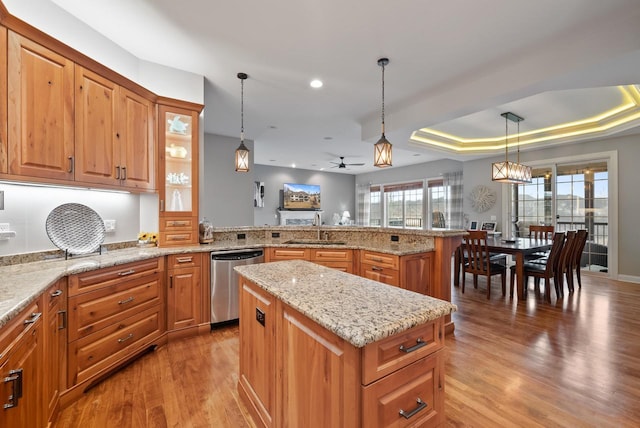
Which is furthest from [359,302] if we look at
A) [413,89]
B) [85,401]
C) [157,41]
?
[413,89]

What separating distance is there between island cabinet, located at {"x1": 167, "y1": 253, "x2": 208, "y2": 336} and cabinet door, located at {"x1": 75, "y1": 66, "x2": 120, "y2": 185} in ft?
3.11

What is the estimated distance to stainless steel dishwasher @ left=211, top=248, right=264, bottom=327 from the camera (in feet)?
10.2

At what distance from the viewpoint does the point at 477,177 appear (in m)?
7.13

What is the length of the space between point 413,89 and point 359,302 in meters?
3.30

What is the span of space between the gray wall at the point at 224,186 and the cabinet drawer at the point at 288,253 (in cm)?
259

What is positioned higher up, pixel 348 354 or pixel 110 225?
pixel 110 225

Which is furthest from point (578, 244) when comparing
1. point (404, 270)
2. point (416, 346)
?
point (416, 346)

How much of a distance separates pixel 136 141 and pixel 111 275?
1.29m

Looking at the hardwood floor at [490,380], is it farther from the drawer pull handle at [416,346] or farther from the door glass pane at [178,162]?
the door glass pane at [178,162]

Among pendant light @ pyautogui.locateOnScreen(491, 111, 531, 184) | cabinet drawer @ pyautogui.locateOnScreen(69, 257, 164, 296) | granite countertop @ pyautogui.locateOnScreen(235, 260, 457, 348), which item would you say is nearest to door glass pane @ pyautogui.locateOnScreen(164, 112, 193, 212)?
cabinet drawer @ pyautogui.locateOnScreen(69, 257, 164, 296)

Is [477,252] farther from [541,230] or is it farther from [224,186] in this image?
[224,186]

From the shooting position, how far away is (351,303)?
120cm

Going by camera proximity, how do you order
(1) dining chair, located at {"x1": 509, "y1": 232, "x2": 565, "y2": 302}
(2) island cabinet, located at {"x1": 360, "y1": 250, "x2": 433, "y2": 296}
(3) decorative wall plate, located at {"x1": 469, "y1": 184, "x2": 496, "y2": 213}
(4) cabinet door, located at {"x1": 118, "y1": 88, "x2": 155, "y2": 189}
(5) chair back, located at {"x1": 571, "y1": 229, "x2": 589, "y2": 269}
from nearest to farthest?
(4) cabinet door, located at {"x1": 118, "y1": 88, "x2": 155, "y2": 189}
(2) island cabinet, located at {"x1": 360, "y1": 250, "x2": 433, "y2": 296}
(1) dining chair, located at {"x1": 509, "y1": 232, "x2": 565, "y2": 302}
(5) chair back, located at {"x1": 571, "y1": 229, "x2": 589, "y2": 269}
(3) decorative wall plate, located at {"x1": 469, "y1": 184, "x2": 496, "y2": 213}

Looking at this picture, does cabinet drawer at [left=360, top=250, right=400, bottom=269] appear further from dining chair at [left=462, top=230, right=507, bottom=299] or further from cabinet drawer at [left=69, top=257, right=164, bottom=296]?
cabinet drawer at [left=69, top=257, right=164, bottom=296]
